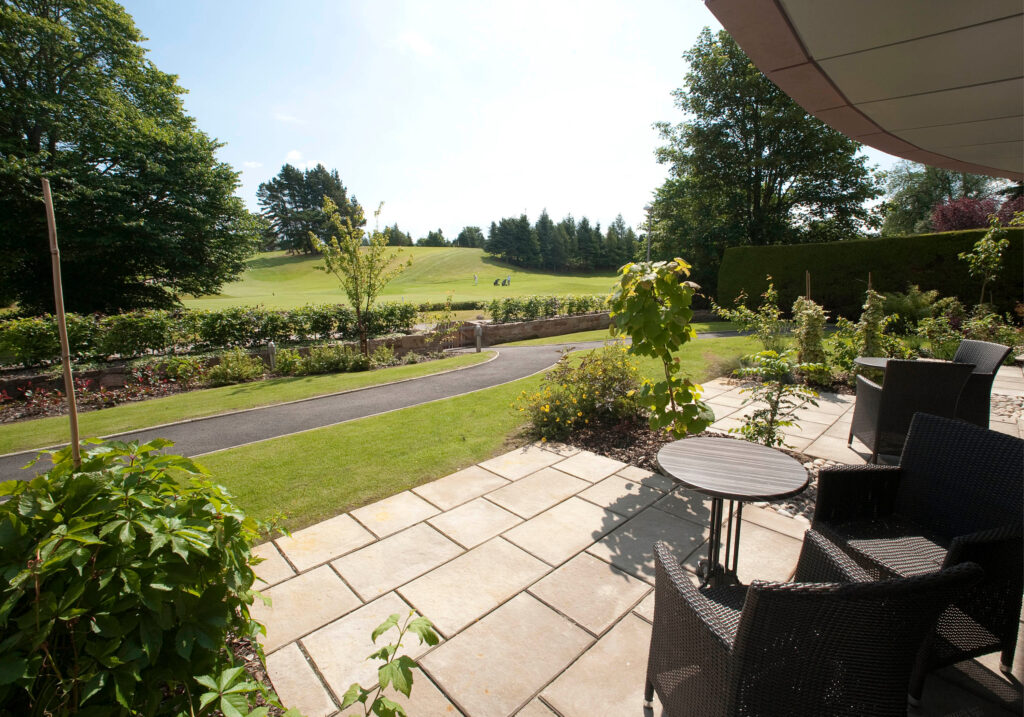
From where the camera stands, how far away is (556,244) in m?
61.7

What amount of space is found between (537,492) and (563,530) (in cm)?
57

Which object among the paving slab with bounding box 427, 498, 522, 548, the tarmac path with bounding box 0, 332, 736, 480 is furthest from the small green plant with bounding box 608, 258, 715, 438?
the tarmac path with bounding box 0, 332, 736, 480

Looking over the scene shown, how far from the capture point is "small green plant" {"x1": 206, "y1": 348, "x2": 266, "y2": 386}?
8914 millimetres

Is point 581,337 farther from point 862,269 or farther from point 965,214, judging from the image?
point 965,214

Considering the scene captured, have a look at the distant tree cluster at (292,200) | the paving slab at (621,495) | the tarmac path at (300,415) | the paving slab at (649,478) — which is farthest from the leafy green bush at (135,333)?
the distant tree cluster at (292,200)

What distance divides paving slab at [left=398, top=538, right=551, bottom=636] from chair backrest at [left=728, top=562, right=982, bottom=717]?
1.40 m

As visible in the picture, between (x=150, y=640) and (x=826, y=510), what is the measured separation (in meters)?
2.76

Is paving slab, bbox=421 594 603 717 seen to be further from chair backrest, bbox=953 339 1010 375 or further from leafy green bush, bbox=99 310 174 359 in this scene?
leafy green bush, bbox=99 310 174 359

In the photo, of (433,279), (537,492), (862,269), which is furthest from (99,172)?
(433,279)

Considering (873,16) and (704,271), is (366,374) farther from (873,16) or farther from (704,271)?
(704,271)

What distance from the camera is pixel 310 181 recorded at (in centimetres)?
6625

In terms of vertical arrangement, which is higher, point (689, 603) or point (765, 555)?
point (689, 603)

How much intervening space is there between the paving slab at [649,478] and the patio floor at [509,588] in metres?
0.02

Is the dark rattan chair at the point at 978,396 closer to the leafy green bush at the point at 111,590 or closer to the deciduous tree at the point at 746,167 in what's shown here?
the leafy green bush at the point at 111,590
